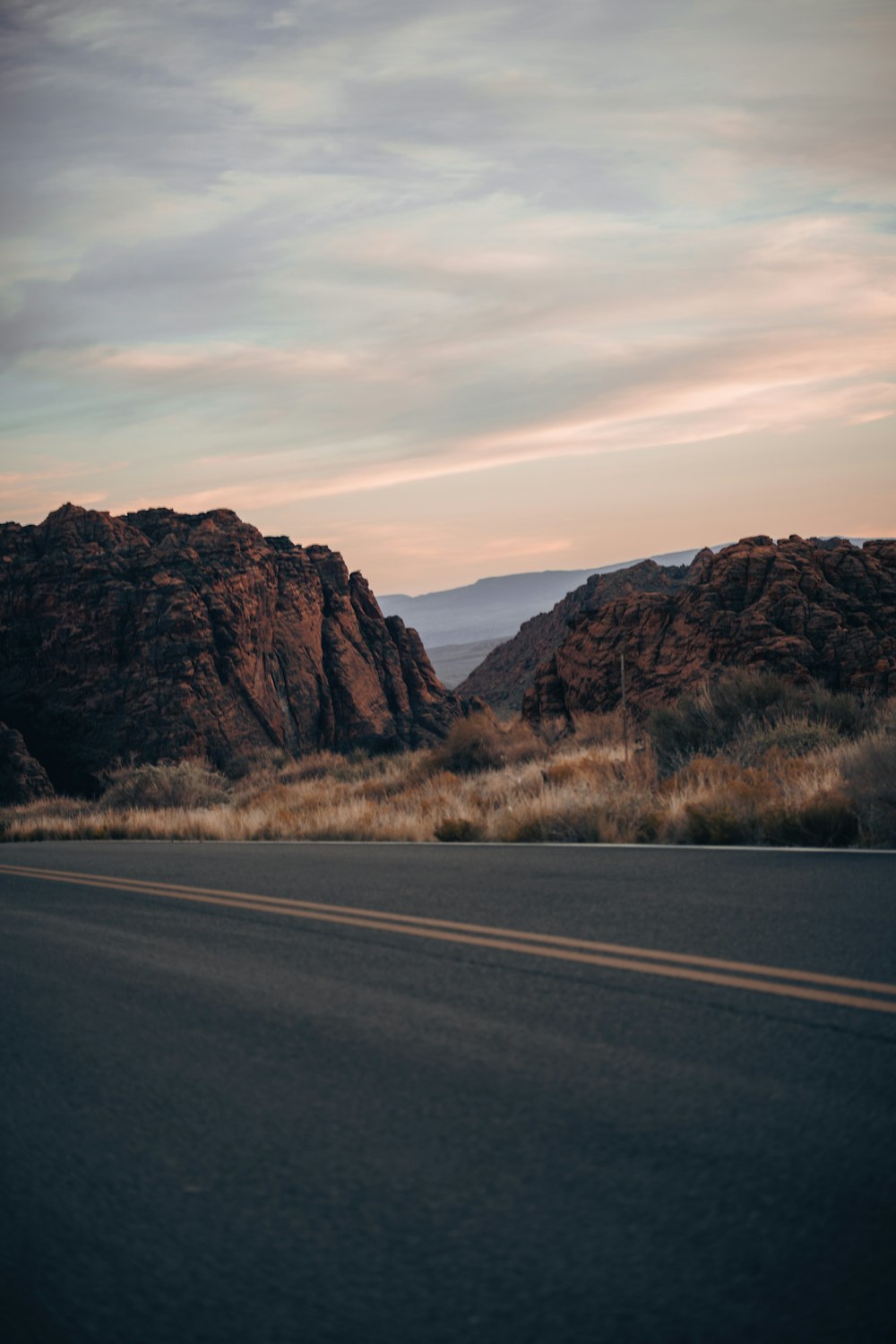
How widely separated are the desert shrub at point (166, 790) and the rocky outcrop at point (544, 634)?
27.9m

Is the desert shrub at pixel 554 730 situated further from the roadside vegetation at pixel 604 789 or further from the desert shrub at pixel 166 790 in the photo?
the desert shrub at pixel 166 790

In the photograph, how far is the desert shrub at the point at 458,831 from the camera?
1366cm

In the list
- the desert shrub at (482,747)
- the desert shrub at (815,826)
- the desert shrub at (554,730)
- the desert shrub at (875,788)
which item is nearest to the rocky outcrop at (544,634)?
the desert shrub at (554,730)

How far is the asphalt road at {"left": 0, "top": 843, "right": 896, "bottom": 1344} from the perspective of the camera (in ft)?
9.76

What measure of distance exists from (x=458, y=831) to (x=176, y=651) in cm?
2645

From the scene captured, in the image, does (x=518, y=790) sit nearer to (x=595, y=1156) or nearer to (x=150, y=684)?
(x=595, y=1156)

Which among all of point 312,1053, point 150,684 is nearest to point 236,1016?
point 312,1053

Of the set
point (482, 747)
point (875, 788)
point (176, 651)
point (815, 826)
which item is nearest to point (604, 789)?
point (815, 826)

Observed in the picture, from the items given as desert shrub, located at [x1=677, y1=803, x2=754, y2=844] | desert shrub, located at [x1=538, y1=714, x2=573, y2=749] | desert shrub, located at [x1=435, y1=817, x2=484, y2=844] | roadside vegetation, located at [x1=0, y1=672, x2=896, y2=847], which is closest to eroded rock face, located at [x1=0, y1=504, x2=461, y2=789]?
roadside vegetation, located at [x1=0, y1=672, x2=896, y2=847]

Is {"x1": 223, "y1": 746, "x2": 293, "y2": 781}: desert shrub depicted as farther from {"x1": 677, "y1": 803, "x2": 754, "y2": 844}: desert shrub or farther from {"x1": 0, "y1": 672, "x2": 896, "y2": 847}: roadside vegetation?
{"x1": 677, "y1": 803, "x2": 754, "y2": 844}: desert shrub

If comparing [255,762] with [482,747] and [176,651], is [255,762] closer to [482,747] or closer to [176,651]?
[176,651]

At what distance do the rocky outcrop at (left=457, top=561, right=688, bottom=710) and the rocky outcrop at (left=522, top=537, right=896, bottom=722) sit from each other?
84.9 ft

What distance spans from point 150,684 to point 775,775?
91.1 ft

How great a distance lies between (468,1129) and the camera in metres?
4.07
